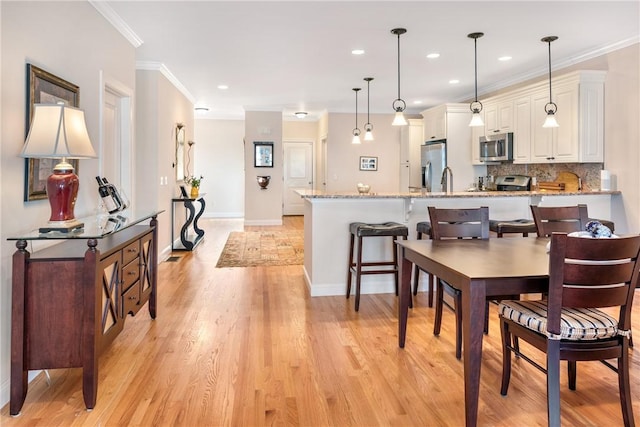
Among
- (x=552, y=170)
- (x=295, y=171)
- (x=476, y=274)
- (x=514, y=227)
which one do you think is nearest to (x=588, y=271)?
(x=476, y=274)

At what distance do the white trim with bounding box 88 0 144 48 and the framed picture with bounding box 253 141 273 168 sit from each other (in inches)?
190

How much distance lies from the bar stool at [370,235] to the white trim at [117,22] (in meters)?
2.73

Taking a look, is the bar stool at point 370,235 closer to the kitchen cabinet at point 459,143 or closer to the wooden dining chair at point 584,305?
the wooden dining chair at point 584,305

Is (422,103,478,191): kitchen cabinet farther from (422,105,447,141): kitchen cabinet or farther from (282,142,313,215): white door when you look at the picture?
(282,142,313,215): white door

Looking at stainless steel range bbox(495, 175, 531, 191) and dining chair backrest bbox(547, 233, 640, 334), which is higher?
stainless steel range bbox(495, 175, 531, 191)

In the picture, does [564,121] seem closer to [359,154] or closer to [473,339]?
[473,339]

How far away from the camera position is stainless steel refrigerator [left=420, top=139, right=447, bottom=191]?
6822 millimetres

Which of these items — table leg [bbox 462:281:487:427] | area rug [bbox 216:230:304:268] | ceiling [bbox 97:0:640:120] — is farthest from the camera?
area rug [bbox 216:230:304:268]

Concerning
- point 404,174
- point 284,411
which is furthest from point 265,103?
point 284,411

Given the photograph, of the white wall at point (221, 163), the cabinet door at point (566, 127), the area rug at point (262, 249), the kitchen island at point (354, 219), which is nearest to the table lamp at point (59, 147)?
the kitchen island at point (354, 219)

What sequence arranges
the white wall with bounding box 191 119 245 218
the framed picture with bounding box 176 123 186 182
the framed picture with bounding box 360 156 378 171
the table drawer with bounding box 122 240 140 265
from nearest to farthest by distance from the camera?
the table drawer with bounding box 122 240 140 265 < the framed picture with bounding box 176 123 186 182 < the framed picture with bounding box 360 156 378 171 < the white wall with bounding box 191 119 245 218

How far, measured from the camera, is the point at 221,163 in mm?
10977

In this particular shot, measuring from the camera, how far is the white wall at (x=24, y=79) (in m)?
2.10

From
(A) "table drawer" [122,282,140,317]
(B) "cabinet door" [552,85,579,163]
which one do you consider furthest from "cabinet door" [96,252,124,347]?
(B) "cabinet door" [552,85,579,163]
